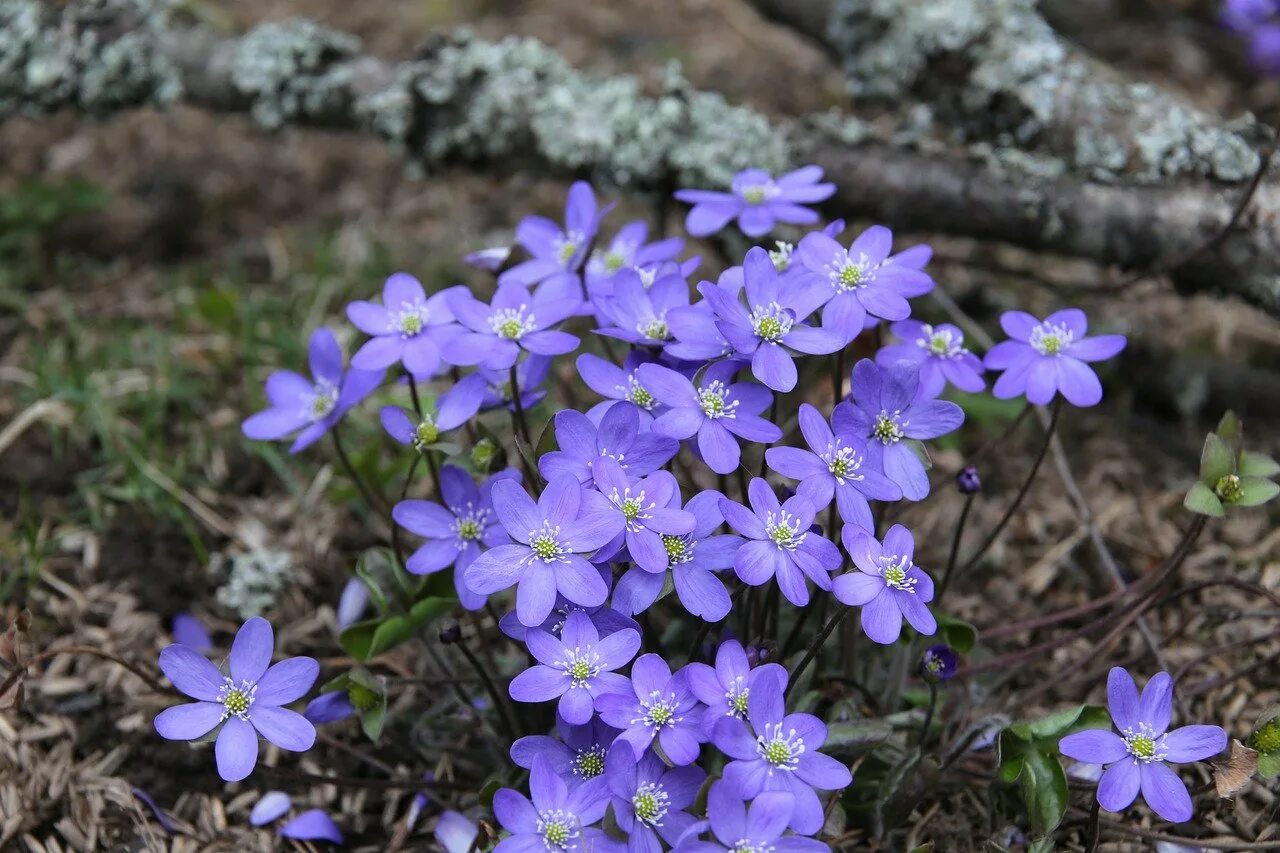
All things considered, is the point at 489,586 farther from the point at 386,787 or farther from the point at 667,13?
the point at 667,13

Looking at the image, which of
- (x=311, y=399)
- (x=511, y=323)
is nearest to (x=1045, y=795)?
(x=511, y=323)

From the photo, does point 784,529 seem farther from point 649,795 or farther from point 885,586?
point 649,795

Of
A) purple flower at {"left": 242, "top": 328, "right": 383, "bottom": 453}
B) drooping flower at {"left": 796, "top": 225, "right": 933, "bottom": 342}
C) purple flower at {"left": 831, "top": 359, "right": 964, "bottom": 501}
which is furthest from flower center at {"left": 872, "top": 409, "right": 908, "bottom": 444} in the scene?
purple flower at {"left": 242, "top": 328, "right": 383, "bottom": 453}

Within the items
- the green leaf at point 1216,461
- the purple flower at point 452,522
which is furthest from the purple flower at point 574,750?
the green leaf at point 1216,461

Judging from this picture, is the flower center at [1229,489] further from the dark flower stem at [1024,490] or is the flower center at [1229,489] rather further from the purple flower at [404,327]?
the purple flower at [404,327]

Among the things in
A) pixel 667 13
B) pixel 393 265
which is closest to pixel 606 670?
pixel 393 265
